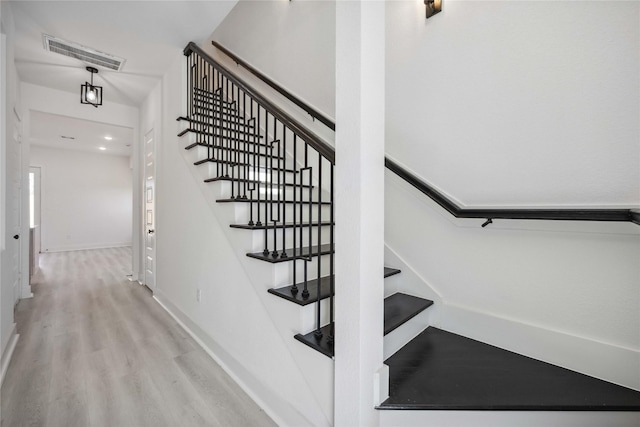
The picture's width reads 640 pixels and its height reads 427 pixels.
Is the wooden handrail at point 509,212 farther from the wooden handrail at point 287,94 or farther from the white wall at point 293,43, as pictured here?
the white wall at point 293,43

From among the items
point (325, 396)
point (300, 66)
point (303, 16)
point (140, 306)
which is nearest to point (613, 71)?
point (325, 396)

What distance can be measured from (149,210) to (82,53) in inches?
76.6

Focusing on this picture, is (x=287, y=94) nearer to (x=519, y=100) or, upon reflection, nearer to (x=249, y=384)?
(x=519, y=100)

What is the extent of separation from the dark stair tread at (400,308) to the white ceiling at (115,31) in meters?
2.64

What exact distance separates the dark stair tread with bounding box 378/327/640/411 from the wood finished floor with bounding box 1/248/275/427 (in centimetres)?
82

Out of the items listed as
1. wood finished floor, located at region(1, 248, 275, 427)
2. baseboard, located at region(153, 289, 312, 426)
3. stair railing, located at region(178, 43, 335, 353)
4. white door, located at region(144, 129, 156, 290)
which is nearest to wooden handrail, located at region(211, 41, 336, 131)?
stair railing, located at region(178, 43, 335, 353)

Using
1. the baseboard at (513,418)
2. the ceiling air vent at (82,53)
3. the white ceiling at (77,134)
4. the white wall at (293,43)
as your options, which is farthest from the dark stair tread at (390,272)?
the white ceiling at (77,134)

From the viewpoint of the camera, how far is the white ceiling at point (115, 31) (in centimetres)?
226

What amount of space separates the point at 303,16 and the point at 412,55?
1.53 meters

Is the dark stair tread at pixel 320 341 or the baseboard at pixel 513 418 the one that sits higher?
the dark stair tread at pixel 320 341

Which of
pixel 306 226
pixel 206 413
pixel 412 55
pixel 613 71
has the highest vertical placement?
pixel 412 55

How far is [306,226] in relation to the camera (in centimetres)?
213

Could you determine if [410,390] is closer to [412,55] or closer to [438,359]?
[438,359]

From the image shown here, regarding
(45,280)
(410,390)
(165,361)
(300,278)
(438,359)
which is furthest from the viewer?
(45,280)
